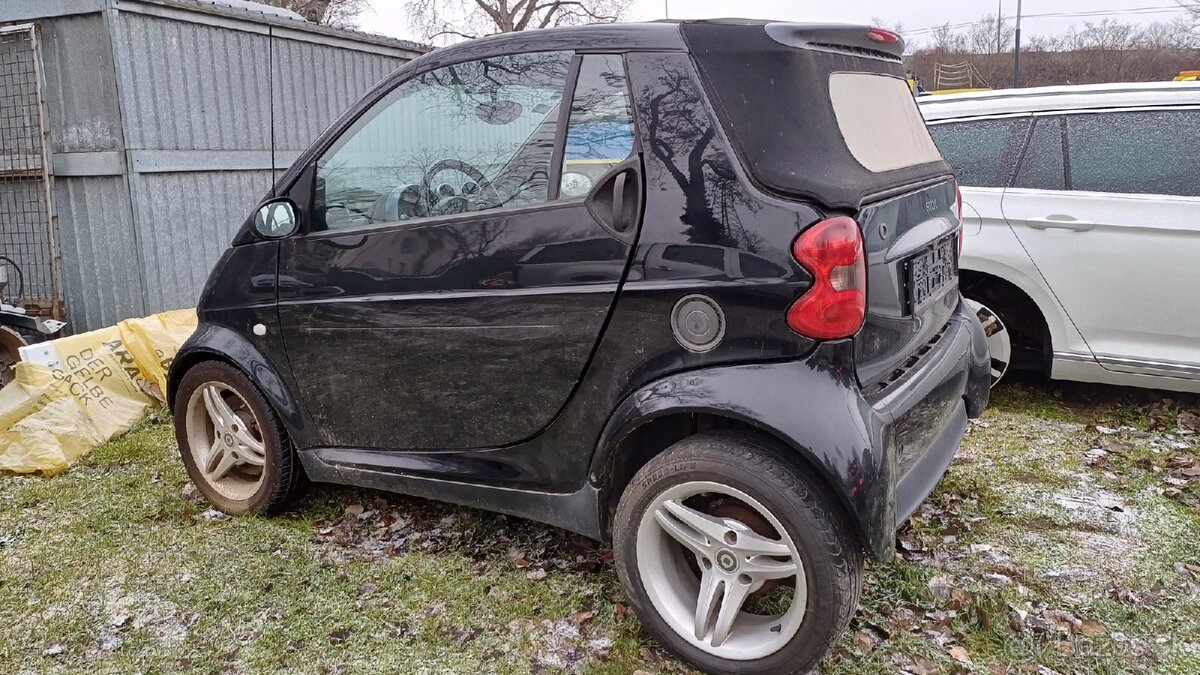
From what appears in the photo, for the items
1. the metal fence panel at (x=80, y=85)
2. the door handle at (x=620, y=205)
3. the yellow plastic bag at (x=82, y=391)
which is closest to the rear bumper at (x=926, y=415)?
the door handle at (x=620, y=205)

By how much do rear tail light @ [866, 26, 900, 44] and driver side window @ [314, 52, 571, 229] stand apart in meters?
1.01

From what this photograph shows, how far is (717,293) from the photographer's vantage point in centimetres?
238

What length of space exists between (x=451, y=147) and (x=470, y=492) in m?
1.20

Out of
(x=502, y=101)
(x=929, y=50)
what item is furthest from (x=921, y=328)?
(x=929, y=50)

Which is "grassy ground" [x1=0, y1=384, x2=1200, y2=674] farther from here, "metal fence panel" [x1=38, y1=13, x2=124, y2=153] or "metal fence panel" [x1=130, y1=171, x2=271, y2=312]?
"metal fence panel" [x1=38, y1=13, x2=124, y2=153]

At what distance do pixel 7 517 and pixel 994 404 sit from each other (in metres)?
4.98

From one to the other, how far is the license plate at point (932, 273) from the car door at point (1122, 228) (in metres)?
1.63

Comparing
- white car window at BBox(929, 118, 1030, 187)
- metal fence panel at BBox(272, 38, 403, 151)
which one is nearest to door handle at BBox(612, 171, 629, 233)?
white car window at BBox(929, 118, 1030, 187)

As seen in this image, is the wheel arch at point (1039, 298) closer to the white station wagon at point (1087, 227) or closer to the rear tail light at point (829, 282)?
the white station wagon at point (1087, 227)

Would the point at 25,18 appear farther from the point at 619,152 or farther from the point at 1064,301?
the point at 1064,301

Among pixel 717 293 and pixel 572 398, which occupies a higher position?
pixel 717 293

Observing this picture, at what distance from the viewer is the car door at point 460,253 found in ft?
8.57

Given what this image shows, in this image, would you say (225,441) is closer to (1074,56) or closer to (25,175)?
(25,175)

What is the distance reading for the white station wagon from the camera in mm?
4195
